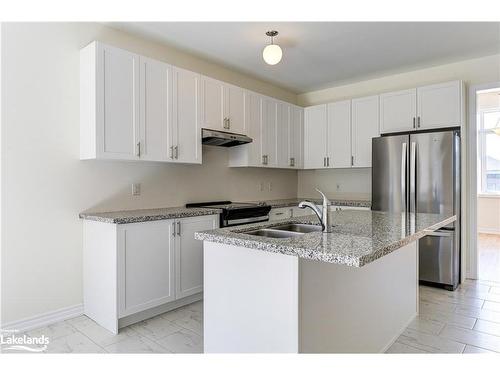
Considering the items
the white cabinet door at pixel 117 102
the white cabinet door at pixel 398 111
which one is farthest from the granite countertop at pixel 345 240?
the white cabinet door at pixel 398 111

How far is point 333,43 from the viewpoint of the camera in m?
3.36

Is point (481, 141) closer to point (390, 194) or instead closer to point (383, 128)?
point (383, 128)

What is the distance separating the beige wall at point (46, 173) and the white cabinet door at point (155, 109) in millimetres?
339

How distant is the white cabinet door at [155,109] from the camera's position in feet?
9.61

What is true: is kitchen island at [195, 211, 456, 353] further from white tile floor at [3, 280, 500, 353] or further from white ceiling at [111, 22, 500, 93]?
white ceiling at [111, 22, 500, 93]

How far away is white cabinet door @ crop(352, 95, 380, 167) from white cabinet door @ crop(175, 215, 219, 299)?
2.44 meters

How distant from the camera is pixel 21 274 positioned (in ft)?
8.21

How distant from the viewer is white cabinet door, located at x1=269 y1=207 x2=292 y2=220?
409cm

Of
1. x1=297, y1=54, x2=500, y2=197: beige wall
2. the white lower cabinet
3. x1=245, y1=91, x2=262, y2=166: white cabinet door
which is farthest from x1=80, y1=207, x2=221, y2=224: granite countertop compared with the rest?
x1=297, y1=54, x2=500, y2=197: beige wall

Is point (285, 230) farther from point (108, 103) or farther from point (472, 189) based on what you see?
point (472, 189)

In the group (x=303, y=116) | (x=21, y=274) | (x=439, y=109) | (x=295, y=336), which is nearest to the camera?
(x=295, y=336)

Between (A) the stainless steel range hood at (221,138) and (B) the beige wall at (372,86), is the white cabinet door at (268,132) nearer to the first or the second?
(A) the stainless steel range hood at (221,138)
